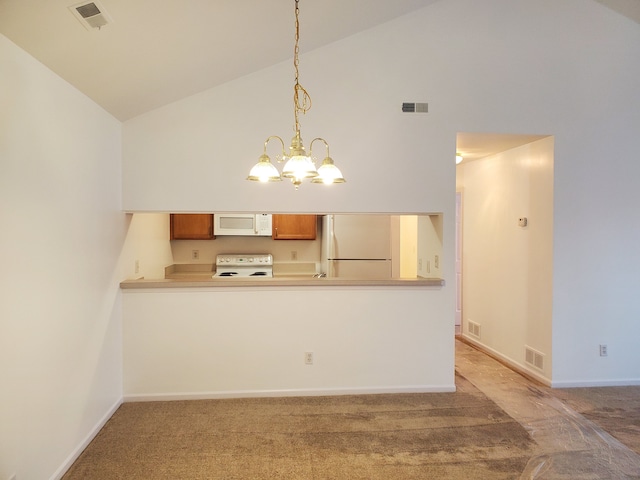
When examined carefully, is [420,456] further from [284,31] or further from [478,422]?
[284,31]

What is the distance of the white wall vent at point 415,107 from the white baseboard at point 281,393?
2545 millimetres

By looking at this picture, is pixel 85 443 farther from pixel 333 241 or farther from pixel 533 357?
pixel 533 357

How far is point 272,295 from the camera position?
314 centimetres

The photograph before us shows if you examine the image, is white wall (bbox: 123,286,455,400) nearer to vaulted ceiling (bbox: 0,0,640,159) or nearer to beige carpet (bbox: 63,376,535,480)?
beige carpet (bbox: 63,376,535,480)

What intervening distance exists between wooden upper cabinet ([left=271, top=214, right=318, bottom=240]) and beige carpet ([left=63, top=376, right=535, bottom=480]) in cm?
231

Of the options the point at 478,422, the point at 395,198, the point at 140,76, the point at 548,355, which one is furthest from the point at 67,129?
the point at 548,355

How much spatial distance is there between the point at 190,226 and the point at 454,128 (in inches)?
136

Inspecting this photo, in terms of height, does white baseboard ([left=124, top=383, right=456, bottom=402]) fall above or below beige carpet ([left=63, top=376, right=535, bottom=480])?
above

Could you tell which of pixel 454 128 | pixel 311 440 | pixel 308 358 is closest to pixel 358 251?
pixel 308 358

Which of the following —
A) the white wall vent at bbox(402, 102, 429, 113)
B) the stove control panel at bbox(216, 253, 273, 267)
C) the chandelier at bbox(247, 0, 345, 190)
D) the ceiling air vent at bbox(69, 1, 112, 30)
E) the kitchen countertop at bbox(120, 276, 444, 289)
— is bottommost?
the kitchen countertop at bbox(120, 276, 444, 289)

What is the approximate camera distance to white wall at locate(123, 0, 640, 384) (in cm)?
304

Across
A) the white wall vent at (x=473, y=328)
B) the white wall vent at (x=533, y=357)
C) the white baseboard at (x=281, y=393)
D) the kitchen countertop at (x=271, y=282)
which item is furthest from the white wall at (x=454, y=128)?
the white wall vent at (x=473, y=328)

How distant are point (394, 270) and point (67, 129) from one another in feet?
12.7

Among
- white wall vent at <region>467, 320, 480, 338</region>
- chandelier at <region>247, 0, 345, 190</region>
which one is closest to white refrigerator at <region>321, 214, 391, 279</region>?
white wall vent at <region>467, 320, 480, 338</region>
